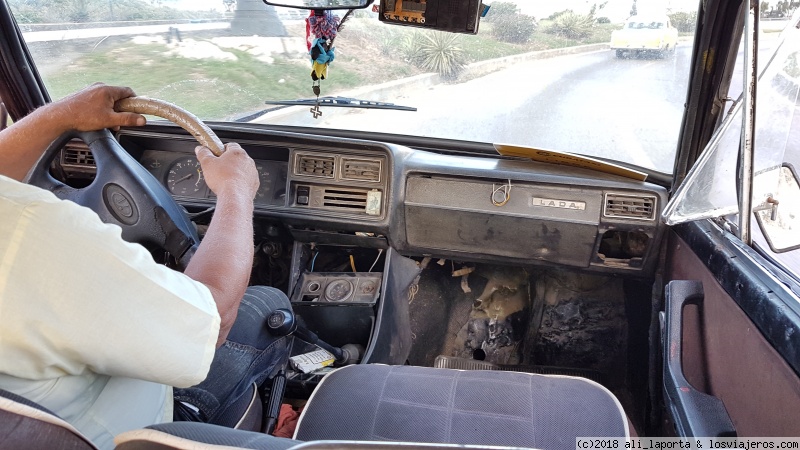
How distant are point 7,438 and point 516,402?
1215 mm

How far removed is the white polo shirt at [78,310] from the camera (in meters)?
0.91

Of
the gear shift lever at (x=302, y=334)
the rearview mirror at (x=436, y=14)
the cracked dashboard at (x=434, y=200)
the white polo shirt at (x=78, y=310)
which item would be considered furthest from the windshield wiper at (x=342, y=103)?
the white polo shirt at (x=78, y=310)

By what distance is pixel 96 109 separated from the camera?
5.92 ft

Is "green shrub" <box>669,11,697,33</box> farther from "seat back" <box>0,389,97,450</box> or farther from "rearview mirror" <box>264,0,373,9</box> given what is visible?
"seat back" <box>0,389,97,450</box>

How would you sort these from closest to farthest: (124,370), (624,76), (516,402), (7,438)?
(7,438), (124,370), (516,402), (624,76)

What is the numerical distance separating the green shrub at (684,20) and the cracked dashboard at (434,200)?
0.62 m

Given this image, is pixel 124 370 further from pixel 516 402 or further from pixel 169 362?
pixel 516 402

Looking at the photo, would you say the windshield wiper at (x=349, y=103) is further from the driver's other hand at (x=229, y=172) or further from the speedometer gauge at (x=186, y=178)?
the driver's other hand at (x=229, y=172)

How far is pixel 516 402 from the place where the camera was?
166 cm

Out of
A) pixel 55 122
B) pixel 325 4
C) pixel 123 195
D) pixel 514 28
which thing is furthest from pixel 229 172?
pixel 514 28

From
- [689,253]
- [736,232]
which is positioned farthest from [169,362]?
[689,253]

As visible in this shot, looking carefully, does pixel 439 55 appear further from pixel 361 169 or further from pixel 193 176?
pixel 193 176

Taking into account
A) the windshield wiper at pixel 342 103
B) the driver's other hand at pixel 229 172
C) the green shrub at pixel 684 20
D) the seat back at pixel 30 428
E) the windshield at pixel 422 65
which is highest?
the green shrub at pixel 684 20

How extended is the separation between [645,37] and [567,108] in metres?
0.45
